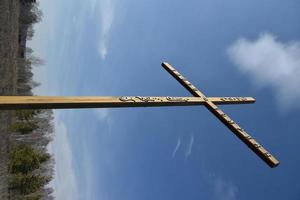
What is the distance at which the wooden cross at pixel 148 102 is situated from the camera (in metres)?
4.82

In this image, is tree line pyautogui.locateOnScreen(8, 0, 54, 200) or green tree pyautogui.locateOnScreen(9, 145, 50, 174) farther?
tree line pyautogui.locateOnScreen(8, 0, 54, 200)

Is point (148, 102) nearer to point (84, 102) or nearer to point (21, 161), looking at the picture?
point (84, 102)

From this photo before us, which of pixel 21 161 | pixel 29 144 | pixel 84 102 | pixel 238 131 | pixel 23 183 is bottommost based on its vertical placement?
pixel 238 131

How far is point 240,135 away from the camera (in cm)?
762

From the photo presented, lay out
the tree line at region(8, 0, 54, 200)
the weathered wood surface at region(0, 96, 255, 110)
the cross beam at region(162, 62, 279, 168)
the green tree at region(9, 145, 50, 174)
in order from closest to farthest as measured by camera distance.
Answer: the weathered wood surface at region(0, 96, 255, 110), the cross beam at region(162, 62, 279, 168), the green tree at region(9, 145, 50, 174), the tree line at region(8, 0, 54, 200)

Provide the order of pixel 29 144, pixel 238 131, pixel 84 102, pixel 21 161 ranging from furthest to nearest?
pixel 29 144 → pixel 21 161 → pixel 238 131 → pixel 84 102

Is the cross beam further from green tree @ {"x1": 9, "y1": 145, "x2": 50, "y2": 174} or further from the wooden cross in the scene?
green tree @ {"x1": 9, "y1": 145, "x2": 50, "y2": 174}

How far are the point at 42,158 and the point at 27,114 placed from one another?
605cm

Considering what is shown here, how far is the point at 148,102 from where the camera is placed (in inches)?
256

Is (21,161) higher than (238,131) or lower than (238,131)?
higher

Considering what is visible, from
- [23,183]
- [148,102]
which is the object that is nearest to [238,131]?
[148,102]

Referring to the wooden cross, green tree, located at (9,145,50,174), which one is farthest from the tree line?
the wooden cross

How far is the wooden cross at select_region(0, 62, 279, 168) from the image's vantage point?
190 inches

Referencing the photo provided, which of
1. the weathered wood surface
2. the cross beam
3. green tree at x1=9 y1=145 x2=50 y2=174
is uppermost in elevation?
green tree at x1=9 y1=145 x2=50 y2=174
